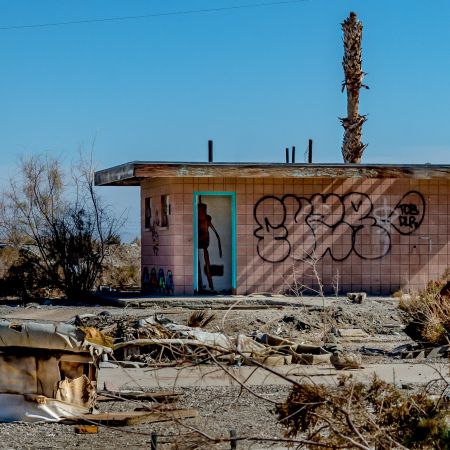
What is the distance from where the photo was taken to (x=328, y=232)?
26141 millimetres

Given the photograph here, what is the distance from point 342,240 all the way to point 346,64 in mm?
7541

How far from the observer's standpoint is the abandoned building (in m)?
25.7

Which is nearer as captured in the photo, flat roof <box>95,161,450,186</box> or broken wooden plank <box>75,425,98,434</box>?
broken wooden plank <box>75,425,98,434</box>

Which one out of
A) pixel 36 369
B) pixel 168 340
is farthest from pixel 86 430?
pixel 168 340

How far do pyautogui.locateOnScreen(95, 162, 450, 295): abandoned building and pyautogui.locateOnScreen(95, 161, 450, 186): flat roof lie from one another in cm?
3

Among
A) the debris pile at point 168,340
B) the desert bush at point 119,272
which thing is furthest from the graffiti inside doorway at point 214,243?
the debris pile at point 168,340

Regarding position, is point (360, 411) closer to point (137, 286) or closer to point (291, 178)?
point (291, 178)

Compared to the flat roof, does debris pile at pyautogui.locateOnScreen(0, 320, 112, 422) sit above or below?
below

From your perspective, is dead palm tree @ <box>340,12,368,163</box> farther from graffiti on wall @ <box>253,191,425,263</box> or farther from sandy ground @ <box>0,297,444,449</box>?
sandy ground @ <box>0,297,444,449</box>

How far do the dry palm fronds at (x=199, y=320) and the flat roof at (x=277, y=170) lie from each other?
18.4 ft

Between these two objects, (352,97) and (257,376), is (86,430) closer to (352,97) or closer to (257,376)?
(257,376)

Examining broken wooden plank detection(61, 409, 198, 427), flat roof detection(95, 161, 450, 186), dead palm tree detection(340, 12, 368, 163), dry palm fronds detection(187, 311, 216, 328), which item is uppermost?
dead palm tree detection(340, 12, 368, 163)

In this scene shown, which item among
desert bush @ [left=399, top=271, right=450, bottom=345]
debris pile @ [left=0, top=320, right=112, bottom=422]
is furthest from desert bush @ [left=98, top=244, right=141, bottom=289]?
debris pile @ [left=0, top=320, right=112, bottom=422]

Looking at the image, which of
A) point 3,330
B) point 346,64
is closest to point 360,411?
point 3,330
